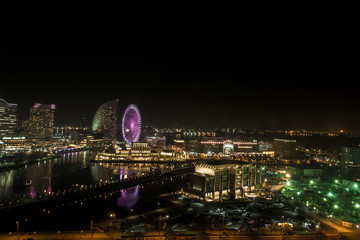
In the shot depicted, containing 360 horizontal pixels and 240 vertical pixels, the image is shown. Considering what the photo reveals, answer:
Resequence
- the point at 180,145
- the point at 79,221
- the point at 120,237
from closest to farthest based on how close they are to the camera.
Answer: the point at 120,237, the point at 79,221, the point at 180,145

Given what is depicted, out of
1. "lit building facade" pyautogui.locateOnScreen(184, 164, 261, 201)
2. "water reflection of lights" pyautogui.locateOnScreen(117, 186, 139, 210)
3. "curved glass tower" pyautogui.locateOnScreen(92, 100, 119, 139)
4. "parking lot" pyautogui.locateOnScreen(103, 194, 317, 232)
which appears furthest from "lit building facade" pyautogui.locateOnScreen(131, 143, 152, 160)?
"curved glass tower" pyautogui.locateOnScreen(92, 100, 119, 139)

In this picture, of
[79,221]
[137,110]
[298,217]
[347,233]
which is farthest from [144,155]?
[347,233]

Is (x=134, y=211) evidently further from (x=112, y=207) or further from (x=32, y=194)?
(x=32, y=194)

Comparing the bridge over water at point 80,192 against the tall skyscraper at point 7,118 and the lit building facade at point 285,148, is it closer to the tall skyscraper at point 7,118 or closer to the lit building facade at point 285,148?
the lit building facade at point 285,148

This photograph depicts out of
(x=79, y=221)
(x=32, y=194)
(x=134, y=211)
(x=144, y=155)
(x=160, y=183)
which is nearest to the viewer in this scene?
(x=79, y=221)

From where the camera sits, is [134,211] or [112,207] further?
[112,207]

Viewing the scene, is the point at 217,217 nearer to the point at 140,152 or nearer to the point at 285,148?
the point at 140,152

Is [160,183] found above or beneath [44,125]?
beneath

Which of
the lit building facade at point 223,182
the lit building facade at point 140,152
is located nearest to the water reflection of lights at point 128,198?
the lit building facade at point 223,182
